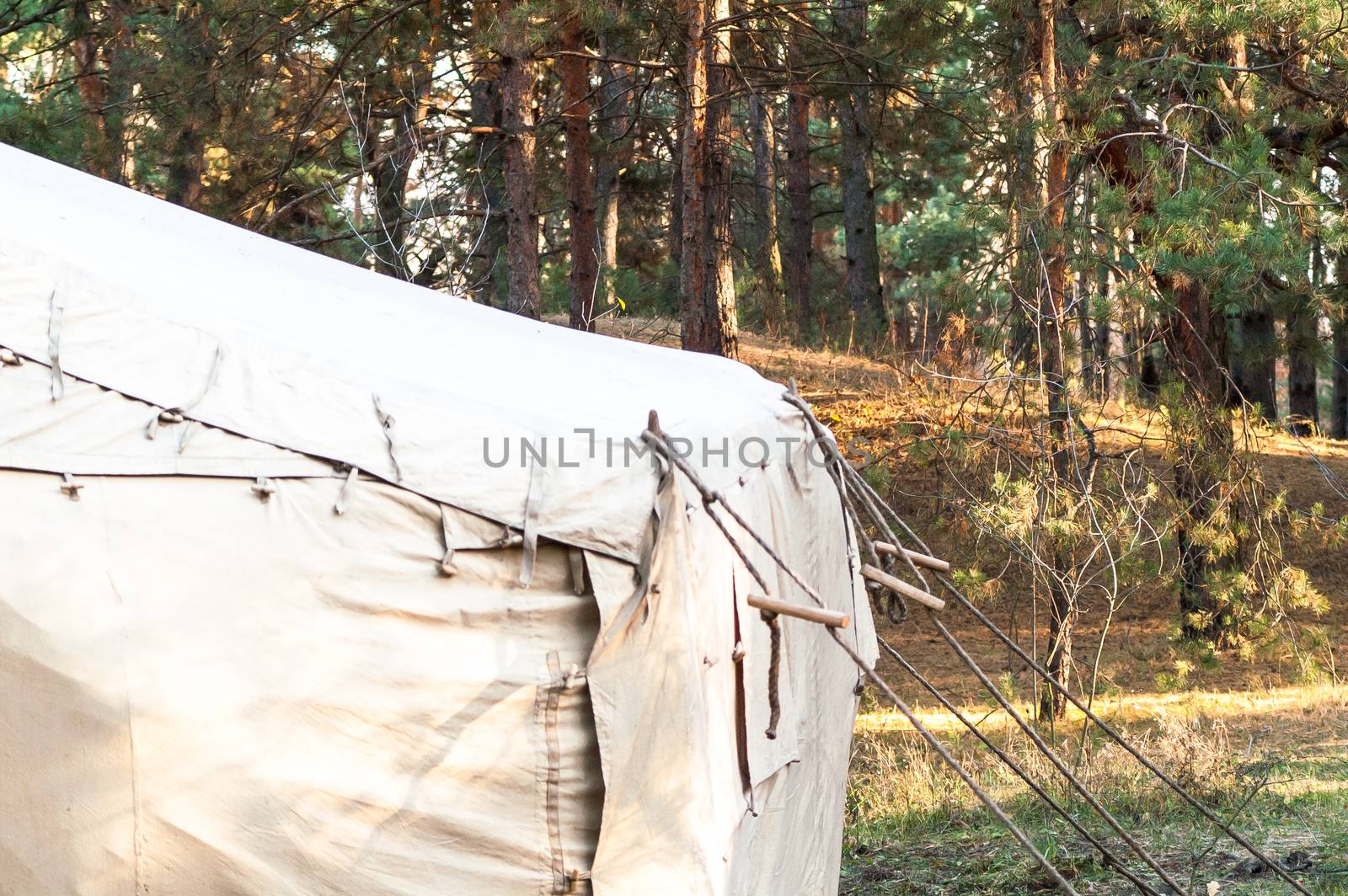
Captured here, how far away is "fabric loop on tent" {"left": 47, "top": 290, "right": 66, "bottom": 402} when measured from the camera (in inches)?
117

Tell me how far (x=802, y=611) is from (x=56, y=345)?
79.7 inches

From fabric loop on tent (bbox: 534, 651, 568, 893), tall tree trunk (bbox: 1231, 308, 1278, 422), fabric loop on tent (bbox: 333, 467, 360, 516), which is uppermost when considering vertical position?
tall tree trunk (bbox: 1231, 308, 1278, 422)

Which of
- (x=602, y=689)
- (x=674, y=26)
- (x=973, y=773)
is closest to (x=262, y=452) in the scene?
(x=602, y=689)

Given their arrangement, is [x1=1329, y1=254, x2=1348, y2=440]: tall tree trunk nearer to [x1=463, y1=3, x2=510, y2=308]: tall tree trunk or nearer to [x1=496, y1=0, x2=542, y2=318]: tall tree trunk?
[x1=496, y1=0, x2=542, y2=318]: tall tree trunk

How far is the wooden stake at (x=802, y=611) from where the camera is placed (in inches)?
129

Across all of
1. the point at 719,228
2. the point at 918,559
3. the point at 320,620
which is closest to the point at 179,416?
the point at 320,620

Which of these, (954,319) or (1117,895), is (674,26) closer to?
(954,319)

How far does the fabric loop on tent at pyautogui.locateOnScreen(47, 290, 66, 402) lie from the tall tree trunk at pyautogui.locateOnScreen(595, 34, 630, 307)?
8.08 m

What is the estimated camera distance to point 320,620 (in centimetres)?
301

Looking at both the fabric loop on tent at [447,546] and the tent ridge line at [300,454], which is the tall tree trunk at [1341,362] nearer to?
the tent ridge line at [300,454]

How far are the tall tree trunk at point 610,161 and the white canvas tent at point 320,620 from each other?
314 inches

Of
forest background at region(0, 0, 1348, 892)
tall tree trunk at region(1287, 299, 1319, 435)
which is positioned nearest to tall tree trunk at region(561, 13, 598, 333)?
forest background at region(0, 0, 1348, 892)

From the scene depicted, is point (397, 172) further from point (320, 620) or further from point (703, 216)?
point (320, 620)

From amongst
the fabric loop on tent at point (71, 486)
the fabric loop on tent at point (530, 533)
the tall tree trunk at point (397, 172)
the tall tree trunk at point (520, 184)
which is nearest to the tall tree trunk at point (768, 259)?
the tall tree trunk at point (397, 172)
